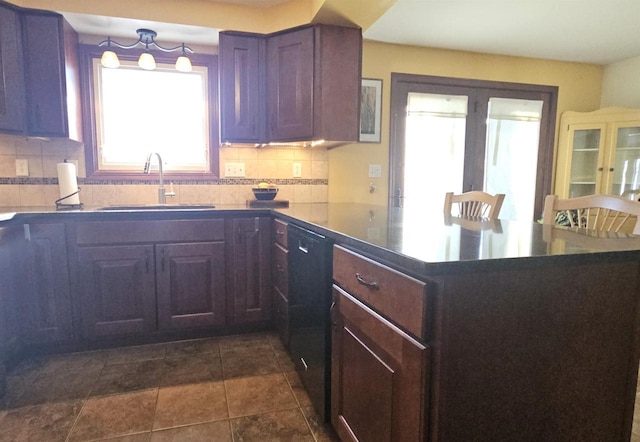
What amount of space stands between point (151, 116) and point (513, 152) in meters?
3.27

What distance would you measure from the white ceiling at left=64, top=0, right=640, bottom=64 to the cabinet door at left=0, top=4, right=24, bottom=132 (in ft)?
1.01

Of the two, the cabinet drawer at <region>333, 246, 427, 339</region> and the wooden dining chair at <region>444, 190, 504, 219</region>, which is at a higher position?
the wooden dining chair at <region>444, 190, 504, 219</region>

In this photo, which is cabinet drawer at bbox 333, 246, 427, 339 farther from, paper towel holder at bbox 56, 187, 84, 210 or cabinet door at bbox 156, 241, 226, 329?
paper towel holder at bbox 56, 187, 84, 210

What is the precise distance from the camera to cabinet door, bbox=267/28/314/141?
2.55 meters

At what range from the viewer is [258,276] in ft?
8.20

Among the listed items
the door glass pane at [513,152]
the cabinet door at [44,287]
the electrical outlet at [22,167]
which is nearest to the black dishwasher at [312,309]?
the cabinet door at [44,287]

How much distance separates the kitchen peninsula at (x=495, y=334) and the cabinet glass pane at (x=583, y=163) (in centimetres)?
303

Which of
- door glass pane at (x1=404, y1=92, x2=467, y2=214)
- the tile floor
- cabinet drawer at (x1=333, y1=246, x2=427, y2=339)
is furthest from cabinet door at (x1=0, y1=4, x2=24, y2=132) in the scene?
door glass pane at (x1=404, y1=92, x2=467, y2=214)

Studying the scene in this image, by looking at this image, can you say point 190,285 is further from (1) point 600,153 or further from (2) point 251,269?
(1) point 600,153

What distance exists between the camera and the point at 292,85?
262 centimetres

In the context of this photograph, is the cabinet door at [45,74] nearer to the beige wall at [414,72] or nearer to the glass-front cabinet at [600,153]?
the beige wall at [414,72]

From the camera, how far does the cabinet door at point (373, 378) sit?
91 centimetres

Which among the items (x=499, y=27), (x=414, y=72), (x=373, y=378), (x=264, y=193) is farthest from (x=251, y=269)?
(x=499, y=27)

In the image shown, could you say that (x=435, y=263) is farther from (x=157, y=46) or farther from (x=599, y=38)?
(x=599, y=38)
